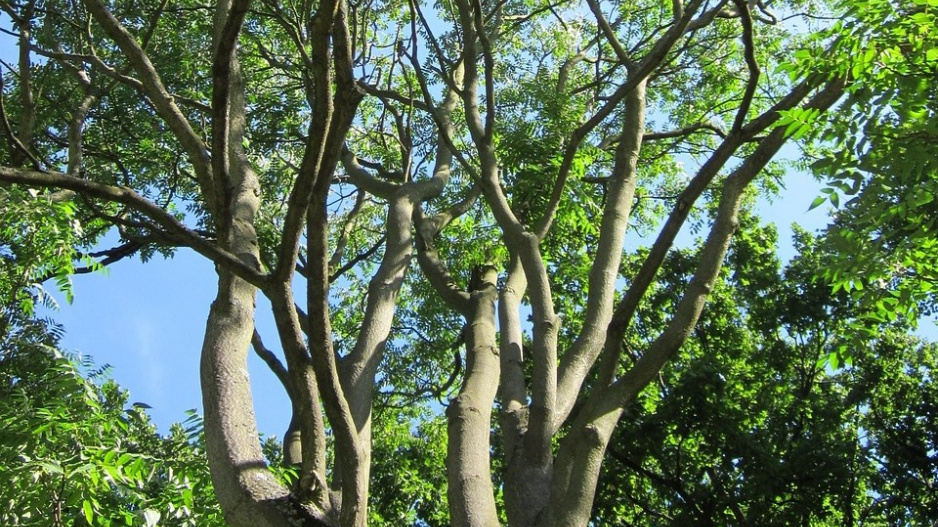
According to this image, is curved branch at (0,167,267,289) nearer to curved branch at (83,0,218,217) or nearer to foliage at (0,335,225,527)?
curved branch at (83,0,218,217)

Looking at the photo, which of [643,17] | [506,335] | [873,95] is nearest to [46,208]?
[506,335]

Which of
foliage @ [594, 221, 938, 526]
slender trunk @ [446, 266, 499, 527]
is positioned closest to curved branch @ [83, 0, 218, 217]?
slender trunk @ [446, 266, 499, 527]

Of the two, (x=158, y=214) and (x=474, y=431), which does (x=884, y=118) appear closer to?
(x=474, y=431)

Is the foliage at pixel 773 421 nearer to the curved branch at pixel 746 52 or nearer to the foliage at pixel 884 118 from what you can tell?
the curved branch at pixel 746 52

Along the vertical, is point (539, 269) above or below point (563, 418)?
above

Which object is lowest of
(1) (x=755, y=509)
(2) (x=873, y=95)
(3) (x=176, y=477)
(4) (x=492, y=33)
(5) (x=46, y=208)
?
(3) (x=176, y=477)

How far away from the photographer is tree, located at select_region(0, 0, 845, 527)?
164 inches

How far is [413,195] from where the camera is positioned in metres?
8.59

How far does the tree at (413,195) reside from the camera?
416 centimetres

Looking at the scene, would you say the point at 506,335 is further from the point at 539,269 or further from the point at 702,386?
the point at 702,386

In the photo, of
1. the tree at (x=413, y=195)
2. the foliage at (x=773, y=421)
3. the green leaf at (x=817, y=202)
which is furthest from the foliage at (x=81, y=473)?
the foliage at (x=773, y=421)

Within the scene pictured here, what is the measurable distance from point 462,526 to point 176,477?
1516mm

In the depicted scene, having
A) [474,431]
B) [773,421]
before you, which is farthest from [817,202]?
[773,421]

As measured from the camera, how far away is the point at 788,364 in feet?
42.6
